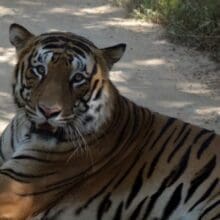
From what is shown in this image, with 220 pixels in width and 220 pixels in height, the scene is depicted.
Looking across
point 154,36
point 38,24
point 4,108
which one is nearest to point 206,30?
point 154,36

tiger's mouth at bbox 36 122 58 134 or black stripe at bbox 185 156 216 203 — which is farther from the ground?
tiger's mouth at bbox 36 122 58 134

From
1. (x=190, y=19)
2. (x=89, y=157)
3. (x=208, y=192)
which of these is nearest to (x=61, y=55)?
(x=89, y=157)

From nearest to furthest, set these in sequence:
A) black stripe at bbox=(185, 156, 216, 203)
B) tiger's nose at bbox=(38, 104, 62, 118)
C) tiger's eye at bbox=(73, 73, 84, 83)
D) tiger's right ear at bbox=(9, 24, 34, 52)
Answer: tiger's nose at bbox=(38, 104, 62, 118)
tiger's eye at bbox=(73, 73, 84, 83)
black stripe at bbox=(185, 156, 216, 203)
tiger's right ear at bbox=(9, 24, 34, 52)

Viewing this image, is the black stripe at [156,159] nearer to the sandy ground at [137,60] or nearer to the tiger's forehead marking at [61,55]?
the tiger's forehead marking at [61,55]

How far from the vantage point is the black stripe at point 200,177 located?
4.02 metres

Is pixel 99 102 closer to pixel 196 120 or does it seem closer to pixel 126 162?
pixel 126 162

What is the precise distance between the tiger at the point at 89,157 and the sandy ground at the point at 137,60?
1.88 metres

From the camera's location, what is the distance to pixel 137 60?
8.25m

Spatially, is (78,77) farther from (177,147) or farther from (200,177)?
(200,177)

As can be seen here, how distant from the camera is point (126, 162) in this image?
415 cm

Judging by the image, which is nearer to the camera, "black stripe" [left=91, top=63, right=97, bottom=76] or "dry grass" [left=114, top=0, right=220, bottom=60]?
"black stripe" [left=91, top=63, right=97, bottom=76]

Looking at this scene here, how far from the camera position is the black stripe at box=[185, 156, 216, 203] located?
4.02 metres

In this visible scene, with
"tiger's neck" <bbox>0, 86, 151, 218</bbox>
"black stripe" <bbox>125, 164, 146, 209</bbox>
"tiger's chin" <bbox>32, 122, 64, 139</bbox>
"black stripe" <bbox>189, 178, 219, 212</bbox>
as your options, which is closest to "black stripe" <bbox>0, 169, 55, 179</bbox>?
Result: "tiger's neck" <bbox>0, 86, 151, 218</bbox>

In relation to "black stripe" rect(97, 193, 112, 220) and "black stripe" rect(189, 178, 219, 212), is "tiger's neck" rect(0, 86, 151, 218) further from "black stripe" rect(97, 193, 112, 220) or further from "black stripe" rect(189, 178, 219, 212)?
"black stripe" rect(189, 178, 219, 212)
